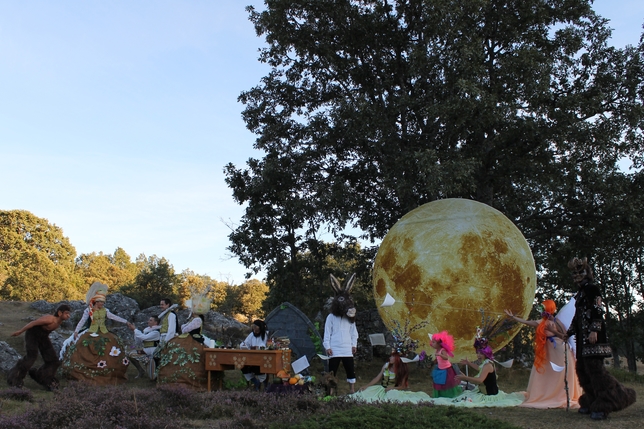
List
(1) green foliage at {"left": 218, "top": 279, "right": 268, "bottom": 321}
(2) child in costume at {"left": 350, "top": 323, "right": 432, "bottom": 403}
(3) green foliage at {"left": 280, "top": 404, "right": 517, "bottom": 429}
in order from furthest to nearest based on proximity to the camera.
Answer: (1) green foliage at {"left": 218, "top": 279, "right": 268, "bottom": 321}
(2) child in costume at {"left": 350, "top": 323, "right": 432, "bottom": 403}
(3) green foliage at {"left": 280, "top": 404, "right": 517, "bottom": 429}

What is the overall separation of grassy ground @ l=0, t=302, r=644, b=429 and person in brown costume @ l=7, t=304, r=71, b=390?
25 centimetres

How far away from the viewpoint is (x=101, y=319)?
1214cm

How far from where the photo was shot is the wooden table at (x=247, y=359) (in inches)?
426

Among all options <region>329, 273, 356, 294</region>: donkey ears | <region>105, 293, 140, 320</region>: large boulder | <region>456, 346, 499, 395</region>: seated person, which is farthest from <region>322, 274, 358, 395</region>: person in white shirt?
<region>105, 293, 140, 320</region>: large boulder

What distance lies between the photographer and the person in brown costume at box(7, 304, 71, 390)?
11.0 meters

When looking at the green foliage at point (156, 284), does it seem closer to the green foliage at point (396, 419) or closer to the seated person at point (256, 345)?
the seated person at point (256, 345)

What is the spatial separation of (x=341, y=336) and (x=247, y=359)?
6.39ft

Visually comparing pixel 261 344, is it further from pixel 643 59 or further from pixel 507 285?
pixel 643 59

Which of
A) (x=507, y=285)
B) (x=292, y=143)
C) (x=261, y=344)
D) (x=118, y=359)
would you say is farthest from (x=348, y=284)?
(x=292, y=143)

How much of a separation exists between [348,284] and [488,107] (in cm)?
652

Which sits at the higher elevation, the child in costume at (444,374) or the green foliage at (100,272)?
the green foliage at (100,272)

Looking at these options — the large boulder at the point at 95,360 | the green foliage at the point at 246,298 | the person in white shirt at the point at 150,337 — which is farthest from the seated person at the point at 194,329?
the green foliage at the point at 246,298

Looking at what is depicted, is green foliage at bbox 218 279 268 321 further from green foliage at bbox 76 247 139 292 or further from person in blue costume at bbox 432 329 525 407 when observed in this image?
person in blue costume at bbox 432 329 525 407

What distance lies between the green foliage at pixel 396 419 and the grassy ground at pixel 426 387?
0.65 m
